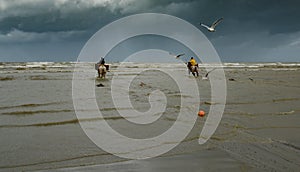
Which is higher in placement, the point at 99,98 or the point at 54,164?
the point at 99,98

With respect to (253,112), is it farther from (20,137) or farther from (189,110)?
(20,137)

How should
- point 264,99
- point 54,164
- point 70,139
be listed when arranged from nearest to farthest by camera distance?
point 54,164 → point 70,139 → point 264,99

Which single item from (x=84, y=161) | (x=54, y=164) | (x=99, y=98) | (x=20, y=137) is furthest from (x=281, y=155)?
(x=99, y=98)

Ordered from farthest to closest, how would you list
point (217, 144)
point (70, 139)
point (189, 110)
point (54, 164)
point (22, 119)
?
point (189, 110)
point (22, 119)
point (70, 139)
point (217, 144)
point (54, 164)

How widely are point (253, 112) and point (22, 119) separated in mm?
6804

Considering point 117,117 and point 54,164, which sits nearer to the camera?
point 54,164

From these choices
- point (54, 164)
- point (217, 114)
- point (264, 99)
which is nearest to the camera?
point (54, 164)

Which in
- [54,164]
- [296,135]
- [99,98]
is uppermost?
[99,98]

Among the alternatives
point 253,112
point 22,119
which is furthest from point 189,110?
point 22,119

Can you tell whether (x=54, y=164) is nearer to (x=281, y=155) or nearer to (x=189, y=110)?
(x=281, y=155)

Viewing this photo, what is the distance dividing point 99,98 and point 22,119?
160 inches

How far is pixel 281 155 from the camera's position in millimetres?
4594

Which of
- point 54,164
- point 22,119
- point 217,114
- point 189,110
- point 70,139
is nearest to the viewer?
point 54,164

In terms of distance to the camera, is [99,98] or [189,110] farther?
[99,98]
